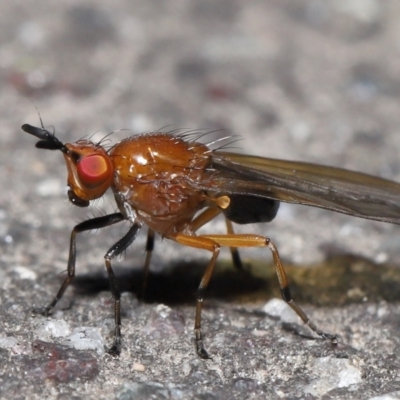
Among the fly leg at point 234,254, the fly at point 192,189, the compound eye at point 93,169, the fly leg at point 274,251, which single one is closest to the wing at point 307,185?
the fly at point 192,189

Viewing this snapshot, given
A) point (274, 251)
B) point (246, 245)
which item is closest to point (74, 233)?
point (246, 245)

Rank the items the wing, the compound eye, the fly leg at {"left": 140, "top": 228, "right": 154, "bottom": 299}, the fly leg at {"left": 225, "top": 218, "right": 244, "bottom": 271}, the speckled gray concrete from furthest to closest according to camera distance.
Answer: the fly leg at {"left": 225, "top": 218, "right": 244, "bottom": 271} → the fly leg at {"left": 140, "top": 228, "right": 154, "bottom": 299} → the wing → the compound eye → the speckled gray concrete

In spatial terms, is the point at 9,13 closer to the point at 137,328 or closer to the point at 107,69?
the point at 107,69

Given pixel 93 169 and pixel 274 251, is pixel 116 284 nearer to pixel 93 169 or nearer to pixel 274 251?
pixel 93 169

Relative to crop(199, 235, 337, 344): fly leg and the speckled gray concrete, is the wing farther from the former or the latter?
the speckled gray concrete

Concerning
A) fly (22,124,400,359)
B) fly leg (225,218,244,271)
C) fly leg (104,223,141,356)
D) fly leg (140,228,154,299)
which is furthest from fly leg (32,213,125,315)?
fly leg (225,218,244,271)

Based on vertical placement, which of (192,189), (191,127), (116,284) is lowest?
(116,284)

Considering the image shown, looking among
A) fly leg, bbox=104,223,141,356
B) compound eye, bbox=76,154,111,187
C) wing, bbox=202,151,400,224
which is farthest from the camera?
wing, bbox=202,151,400,224
